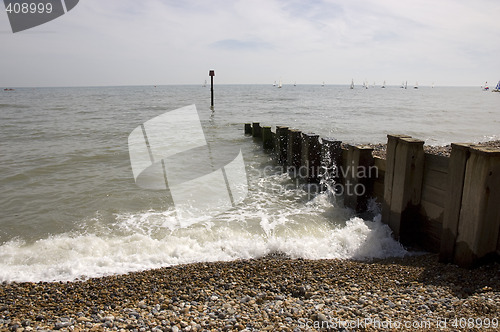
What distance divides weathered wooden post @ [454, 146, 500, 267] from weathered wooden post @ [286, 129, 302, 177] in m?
5.94

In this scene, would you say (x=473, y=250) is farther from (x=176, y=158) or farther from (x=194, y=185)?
(x=176, y=158)

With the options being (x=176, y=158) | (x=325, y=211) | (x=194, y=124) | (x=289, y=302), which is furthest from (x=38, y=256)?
(x=194, y=124)

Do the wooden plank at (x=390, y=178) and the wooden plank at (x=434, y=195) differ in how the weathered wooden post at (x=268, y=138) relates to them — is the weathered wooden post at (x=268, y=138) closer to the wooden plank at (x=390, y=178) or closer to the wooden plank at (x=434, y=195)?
the wooden plank at (x=390, y=178)

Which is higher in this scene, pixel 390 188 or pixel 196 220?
pixel 390 188

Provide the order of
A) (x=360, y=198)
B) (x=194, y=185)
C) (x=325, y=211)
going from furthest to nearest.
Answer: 1. (x=194, y=185)
2. (x=325, y=211)
3. (x=360, y=198)

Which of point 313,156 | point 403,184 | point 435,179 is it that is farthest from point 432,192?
point 313,156

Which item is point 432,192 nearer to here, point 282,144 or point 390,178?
point 390,178

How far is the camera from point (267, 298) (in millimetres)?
4102

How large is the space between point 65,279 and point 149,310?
1932 millimetres

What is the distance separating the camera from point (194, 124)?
2336 cm

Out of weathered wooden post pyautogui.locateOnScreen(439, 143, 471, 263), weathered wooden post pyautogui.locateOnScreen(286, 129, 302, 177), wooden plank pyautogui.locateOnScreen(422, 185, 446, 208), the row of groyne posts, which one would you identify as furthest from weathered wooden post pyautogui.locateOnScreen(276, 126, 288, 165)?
weathered wooden post pyautogui.locateOnScreen(439, 143, 471, 263)

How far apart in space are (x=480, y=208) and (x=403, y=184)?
134cm

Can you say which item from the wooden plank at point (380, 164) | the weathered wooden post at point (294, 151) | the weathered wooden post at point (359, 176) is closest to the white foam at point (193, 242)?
the weathered wooden post at point (359, 176)

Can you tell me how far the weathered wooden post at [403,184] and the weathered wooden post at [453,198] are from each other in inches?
27.9
